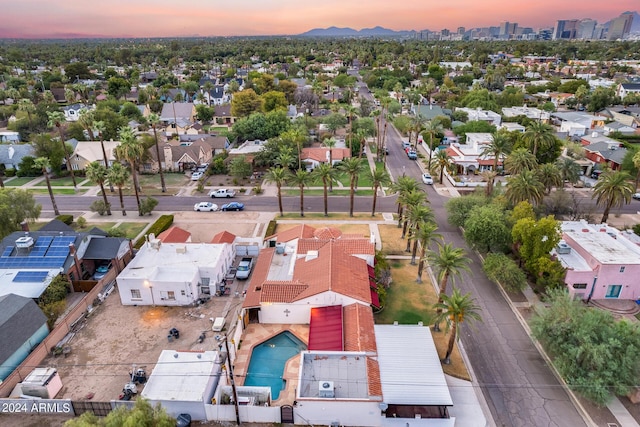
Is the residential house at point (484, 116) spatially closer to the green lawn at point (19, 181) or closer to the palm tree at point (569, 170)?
the palm tree at point (569, 170)

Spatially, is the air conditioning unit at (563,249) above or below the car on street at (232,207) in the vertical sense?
above

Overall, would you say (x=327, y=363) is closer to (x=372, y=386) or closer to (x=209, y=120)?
(x=372, y=386)

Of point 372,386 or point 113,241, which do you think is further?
point 113,241

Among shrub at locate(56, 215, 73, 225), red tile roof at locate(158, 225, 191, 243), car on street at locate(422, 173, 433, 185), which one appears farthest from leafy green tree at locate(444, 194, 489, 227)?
shrub at locate(56, 215, 73, 225)

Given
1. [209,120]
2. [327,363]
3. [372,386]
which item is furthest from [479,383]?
[209,120]

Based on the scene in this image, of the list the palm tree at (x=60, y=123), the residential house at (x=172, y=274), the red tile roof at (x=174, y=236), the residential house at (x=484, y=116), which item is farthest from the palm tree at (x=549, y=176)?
the palm tree at (x=60, y=123)

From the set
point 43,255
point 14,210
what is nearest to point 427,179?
point 43,255

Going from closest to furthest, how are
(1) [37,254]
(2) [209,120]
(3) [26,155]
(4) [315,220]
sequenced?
1. (1) [37,254]
2. (4) [315,220]
3. (3) [26,155]
4. (2) [209,120]

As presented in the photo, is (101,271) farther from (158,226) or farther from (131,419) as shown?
(131,419)
